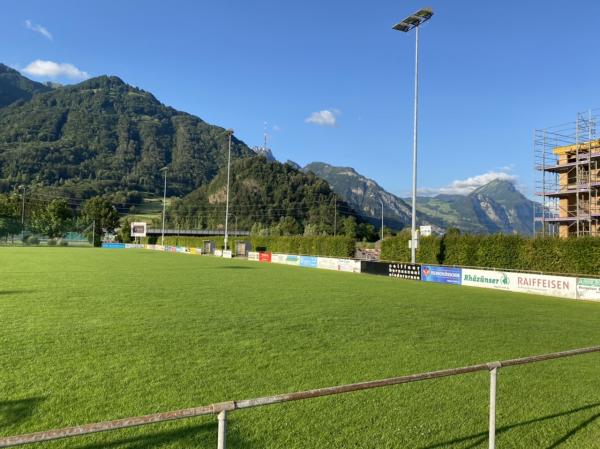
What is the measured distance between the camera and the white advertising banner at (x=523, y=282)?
23.0 metres

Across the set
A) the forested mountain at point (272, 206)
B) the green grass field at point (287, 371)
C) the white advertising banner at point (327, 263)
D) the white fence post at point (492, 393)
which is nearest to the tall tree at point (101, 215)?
the forested mountain at point (272, 206)

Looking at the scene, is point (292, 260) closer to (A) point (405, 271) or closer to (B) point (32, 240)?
(A) point (405, 271)

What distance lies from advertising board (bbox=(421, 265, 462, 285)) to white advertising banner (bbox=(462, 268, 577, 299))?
56cm

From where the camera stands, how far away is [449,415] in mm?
5945

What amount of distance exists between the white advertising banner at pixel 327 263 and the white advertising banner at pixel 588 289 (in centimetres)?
2097

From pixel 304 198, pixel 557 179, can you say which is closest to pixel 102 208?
pixel 304 198

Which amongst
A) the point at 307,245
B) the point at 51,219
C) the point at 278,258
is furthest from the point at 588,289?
the point at 51,219

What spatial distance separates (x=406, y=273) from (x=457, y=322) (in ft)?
64.2

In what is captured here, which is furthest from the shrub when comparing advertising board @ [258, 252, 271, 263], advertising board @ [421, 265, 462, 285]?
advertising board @ [421, 265, 462, 285]

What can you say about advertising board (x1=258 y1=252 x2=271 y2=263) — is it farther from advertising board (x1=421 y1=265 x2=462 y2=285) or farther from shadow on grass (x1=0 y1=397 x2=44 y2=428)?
shadow on grass (x1=0 y1=397 x2=44 y2=428)

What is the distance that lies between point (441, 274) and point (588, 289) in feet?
32.1

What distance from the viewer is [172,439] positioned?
502 centimetres

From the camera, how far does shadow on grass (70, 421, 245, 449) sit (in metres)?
4.88

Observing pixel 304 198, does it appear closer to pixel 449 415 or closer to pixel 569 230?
pixel 569 230
